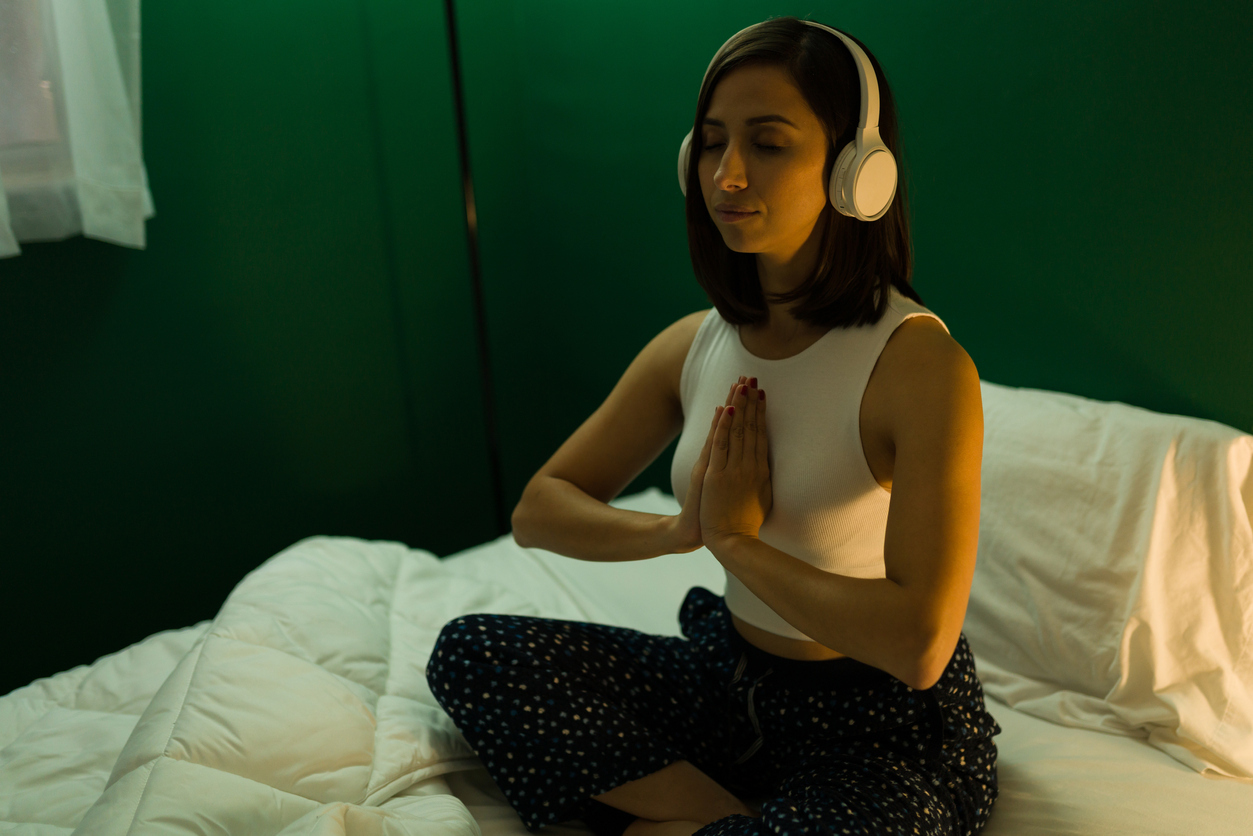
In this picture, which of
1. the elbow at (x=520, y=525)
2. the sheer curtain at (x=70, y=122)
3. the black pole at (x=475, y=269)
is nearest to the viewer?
the elbow at (x=520, y=525)

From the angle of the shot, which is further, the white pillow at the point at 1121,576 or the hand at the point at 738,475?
the white pillow at the point at 1121,576

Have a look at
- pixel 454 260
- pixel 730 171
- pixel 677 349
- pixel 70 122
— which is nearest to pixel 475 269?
pixel 454 260

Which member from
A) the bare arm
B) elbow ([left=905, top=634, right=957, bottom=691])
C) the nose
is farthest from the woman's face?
elbow ([left=905, top=634, right=957, bottom=691])

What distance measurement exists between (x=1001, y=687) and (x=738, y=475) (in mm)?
575

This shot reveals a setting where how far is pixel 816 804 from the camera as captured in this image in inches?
33.5

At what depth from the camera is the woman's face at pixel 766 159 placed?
93cm

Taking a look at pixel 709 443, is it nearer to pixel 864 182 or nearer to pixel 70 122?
pixel 864 182

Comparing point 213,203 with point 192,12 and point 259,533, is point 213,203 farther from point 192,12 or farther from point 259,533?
point 259,533

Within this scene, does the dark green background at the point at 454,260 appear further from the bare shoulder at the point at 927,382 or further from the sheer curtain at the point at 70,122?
the bare shoulder at the point at 927,382

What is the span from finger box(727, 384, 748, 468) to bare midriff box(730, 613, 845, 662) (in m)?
0.22

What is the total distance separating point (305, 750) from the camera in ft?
3.25

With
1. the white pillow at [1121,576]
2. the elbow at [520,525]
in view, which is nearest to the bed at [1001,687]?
the white pillow at [1121,576]

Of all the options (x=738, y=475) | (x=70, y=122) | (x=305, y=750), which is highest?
(x=70, y=122)

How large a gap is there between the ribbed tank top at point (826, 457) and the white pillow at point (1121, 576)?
36cm
